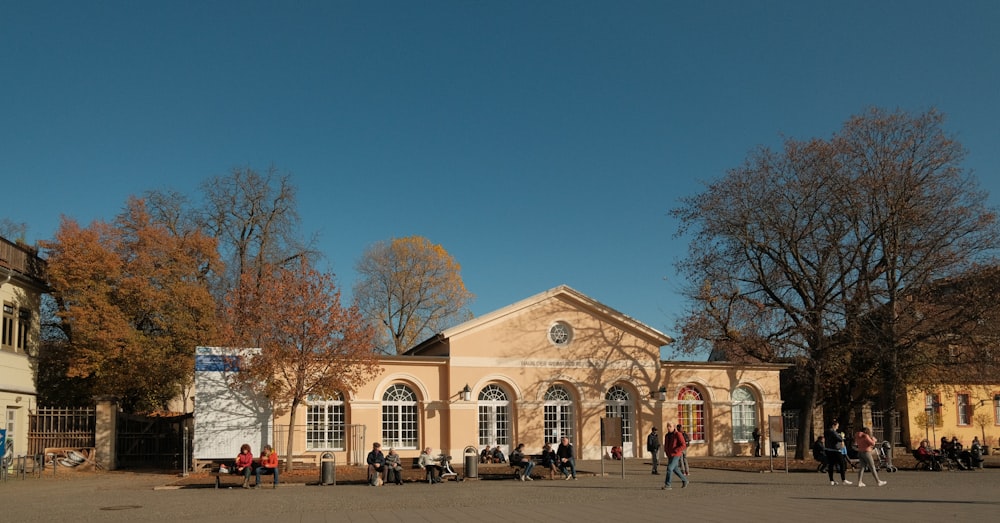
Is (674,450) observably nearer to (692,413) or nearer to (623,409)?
(623,409)

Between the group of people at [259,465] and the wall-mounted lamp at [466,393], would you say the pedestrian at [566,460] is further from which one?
the group of people at [259,465]

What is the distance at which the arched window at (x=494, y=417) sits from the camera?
103 ft

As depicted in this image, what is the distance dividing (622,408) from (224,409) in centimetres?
1487

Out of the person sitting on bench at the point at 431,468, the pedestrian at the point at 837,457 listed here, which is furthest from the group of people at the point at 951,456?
the person sitting on bench at the point at 431,468

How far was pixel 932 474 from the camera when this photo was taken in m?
25.1

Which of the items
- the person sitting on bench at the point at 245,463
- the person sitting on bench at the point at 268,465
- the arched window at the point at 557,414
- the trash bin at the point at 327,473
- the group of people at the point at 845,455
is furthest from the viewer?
the arched window at the point at 557,414

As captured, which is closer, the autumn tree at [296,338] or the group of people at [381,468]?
the group of people at [381,468]

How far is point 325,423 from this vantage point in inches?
1158

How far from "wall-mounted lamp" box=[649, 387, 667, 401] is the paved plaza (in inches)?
336

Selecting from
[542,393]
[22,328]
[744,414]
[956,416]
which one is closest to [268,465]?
[22,328]

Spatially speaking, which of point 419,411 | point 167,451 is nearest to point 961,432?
point 419,411

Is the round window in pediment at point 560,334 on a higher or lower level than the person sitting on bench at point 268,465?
higher

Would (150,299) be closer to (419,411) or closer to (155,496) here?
(419,411)

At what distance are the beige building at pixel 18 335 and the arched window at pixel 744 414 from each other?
999 inches
